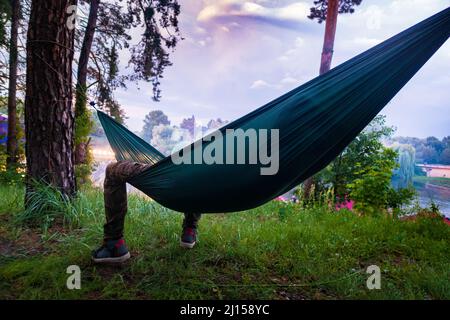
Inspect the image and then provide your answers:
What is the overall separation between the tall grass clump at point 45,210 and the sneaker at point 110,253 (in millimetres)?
595

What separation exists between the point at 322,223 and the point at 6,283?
86.0 inches

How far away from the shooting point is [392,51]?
3.99 feet

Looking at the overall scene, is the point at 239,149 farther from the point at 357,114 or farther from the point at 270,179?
the point at 357,114

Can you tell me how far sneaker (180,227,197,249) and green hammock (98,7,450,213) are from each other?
1.44 feet

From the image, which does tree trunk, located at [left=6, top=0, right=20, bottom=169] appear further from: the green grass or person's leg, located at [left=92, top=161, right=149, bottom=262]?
the green grass

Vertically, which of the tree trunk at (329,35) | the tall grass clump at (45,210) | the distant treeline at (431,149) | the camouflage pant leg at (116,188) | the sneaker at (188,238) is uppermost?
the tree trunk at (329,35)

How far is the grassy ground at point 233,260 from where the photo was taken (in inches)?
48.3

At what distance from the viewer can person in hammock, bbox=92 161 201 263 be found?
1291 mm

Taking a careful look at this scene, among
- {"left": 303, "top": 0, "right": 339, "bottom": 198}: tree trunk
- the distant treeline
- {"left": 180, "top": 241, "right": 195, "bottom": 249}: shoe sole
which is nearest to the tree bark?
{"left": 303, "top": 0, "right": 339, "bottom": 198}: tree trunk

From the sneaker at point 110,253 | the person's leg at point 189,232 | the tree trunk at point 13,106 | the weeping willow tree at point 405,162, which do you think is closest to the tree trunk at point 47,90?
the sneaker at point 110,253

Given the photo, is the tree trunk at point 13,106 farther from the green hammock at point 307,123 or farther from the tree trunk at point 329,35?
the tree trunk at point 329,35

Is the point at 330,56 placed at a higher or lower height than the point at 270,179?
higher
